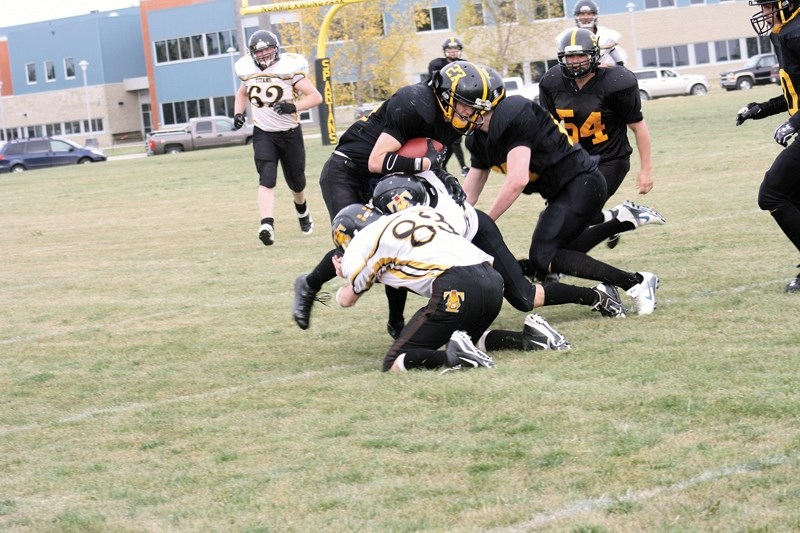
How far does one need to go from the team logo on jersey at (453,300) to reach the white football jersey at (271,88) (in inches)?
232

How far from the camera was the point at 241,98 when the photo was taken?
11227 mm

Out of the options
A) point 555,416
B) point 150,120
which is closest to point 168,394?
point 555,416

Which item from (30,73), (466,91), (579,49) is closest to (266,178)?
(579,49)

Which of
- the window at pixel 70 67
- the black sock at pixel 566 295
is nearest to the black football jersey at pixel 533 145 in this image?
the black sock at pixel 566 295

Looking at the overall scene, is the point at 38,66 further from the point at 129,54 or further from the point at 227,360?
the point at 227,360

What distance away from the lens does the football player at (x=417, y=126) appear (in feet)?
19.4

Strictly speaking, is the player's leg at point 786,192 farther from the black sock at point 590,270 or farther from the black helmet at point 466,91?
the black helmet at point 466,91

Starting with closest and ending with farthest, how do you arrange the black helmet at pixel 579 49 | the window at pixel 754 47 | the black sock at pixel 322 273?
the black sock at pixel 322 273, the black helmet at pixel 579 49, the window at pixel 754 47

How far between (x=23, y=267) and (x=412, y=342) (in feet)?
21.6

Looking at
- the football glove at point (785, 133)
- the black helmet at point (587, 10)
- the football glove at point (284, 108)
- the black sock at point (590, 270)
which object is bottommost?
the black sock at point (590, 270)

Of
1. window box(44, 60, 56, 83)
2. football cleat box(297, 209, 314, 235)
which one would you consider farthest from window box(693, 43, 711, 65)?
→ football cleat box(297, 209, 314, 235)

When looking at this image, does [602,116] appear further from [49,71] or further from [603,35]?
[49,71]

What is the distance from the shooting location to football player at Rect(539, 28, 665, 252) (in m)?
7.22

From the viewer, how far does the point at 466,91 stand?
5883mm
